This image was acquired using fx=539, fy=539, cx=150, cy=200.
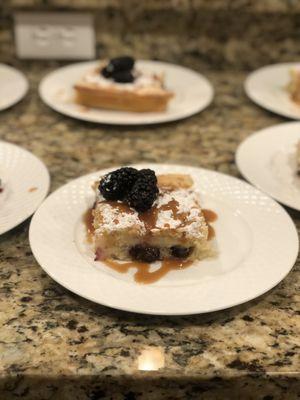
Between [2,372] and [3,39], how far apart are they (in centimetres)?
127

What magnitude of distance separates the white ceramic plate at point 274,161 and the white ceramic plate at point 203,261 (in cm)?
6

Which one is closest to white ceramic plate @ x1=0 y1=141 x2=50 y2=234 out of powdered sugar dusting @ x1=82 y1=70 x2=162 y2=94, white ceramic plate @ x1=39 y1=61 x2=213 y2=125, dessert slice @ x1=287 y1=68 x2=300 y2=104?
white ceramic plate @ x1=39 y1=61 x2=213 y2=125

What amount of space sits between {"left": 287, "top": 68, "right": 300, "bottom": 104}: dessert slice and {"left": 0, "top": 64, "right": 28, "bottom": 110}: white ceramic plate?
0.79m

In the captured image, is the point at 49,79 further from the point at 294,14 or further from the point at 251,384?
the point at 251,384

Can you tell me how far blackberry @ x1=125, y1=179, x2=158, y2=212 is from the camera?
0.98 m

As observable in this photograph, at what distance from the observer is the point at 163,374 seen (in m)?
0.77

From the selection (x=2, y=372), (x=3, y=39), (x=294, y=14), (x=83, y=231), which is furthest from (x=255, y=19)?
(x=2, y=372)

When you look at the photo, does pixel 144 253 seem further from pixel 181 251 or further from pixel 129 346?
pixel 129 346

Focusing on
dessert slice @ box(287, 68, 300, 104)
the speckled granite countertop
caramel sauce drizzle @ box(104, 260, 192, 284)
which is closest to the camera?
the speckled granite countertop

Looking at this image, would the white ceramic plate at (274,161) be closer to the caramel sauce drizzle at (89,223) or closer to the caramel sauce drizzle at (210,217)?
the caramel sauce drizzle at (210,217)

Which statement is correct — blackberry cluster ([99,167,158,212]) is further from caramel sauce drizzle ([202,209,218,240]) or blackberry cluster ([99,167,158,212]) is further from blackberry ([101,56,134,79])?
blackberry ([101,56,134,79])

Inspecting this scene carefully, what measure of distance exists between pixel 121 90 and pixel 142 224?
62 cm

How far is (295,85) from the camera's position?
5.26 feet

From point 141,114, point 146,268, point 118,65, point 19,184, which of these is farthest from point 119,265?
point 118,65
